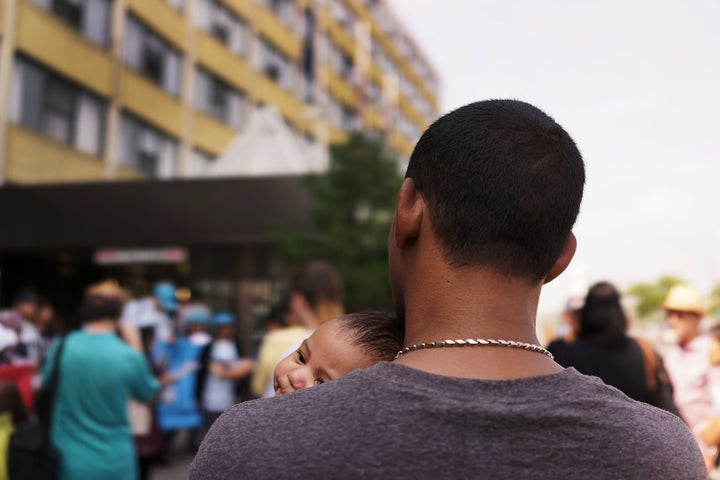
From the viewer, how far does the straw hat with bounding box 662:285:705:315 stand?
5484mm

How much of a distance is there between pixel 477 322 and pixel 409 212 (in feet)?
0.67

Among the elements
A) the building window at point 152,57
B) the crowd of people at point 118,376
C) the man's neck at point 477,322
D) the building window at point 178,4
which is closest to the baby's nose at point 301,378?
the man's neck at point 477,322

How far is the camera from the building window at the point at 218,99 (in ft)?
96.8

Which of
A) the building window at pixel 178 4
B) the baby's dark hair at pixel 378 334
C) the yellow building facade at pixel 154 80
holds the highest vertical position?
the building window at pixel 178 4

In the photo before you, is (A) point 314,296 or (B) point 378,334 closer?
(B) point 378,334

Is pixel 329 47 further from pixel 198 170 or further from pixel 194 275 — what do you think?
pixel 194 275

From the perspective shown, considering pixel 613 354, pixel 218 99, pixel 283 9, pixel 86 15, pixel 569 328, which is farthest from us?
pixel 283 9

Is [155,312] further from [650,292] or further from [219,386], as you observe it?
[650,292]

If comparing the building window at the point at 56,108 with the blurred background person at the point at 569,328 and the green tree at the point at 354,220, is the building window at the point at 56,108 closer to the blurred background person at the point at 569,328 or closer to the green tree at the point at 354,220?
the green tree at the point at 354,220

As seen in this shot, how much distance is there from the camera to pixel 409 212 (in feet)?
4.19

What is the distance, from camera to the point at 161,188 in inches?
765

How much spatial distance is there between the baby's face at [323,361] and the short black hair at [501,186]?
475mm

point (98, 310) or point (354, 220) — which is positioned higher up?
point (354, 220)

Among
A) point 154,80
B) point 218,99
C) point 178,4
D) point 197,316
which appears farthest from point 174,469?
point 218,99
